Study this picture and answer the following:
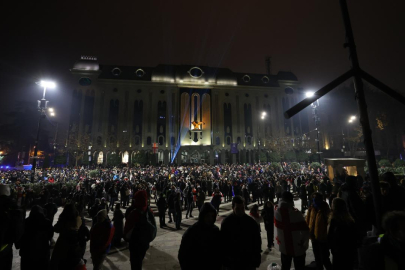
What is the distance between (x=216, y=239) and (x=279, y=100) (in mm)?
60396

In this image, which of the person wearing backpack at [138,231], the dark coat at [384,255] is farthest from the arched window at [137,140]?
the dark coat at [384,255]

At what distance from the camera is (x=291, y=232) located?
3514 mm

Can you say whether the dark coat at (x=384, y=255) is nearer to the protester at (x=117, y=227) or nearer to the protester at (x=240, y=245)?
the protester at (x=240, y=245)

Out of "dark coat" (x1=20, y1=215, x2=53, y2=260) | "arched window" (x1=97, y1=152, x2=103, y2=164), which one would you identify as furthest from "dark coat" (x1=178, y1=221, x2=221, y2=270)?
"arched window" (x1=97, y1=152, x2=103, y2=164)

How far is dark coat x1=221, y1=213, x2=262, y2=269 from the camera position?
8.88 feet

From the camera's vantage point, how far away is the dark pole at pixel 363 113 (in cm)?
241

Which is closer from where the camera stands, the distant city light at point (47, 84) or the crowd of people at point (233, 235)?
the crowd of people at point (233, 235)

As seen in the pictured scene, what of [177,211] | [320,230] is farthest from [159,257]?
[320,230]

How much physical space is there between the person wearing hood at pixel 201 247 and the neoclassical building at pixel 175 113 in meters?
44.6

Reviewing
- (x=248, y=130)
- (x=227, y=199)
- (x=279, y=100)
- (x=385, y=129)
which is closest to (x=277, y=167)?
(x=227, y=199)

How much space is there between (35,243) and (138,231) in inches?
71.8

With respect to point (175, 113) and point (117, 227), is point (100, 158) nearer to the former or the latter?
point (175, 113)

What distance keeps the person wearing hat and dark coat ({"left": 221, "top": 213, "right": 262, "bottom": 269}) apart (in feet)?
11.9

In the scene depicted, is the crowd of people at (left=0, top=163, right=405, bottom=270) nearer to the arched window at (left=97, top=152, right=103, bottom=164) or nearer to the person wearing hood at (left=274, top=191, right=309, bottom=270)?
the person wearing hood at (left=274, top=191, right=309, bottom=270)
